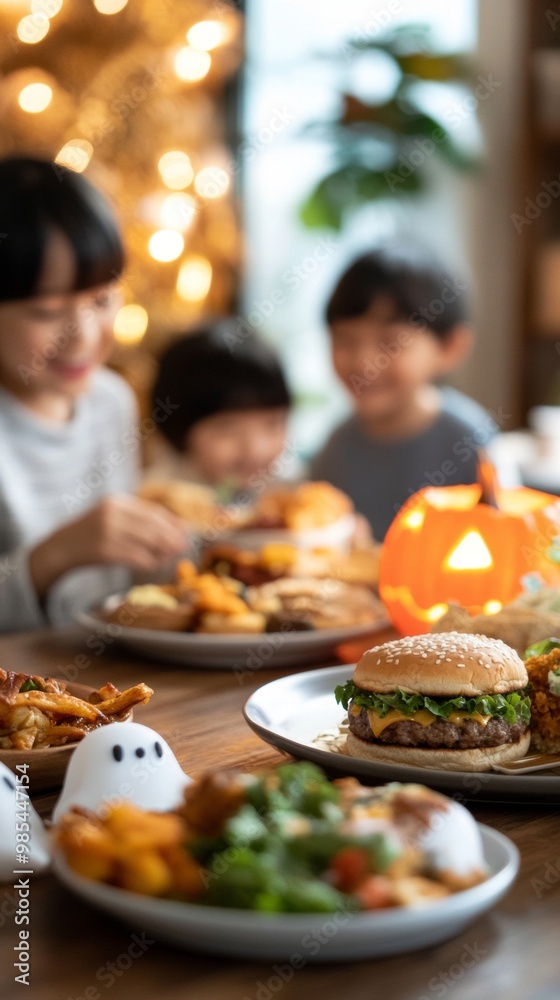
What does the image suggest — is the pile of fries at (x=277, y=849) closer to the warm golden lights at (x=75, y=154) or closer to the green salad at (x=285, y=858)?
the green salad at (x=285, y=858)

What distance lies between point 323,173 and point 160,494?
8.40ft

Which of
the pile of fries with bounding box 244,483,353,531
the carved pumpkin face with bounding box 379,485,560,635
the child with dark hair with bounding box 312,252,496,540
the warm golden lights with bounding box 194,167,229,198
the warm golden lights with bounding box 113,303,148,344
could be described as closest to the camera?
the carved pumpkin face with bounding box 379,485,560,635

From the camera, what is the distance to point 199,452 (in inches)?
128

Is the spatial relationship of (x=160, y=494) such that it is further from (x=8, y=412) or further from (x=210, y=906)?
(x=210, y=906)

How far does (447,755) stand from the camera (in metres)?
1.02

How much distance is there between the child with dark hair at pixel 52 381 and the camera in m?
2.07

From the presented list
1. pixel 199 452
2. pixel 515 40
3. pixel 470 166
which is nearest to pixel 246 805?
pixel 199 452

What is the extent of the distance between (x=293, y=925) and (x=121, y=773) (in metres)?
0.25

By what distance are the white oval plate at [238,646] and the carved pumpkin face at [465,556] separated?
0.36ft

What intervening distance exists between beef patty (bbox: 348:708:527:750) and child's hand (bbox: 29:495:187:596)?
1007mm

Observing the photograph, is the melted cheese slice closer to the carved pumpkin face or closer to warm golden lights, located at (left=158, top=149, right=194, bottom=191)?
the carved pumpkin face

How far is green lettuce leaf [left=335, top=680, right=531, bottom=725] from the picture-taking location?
102 cm

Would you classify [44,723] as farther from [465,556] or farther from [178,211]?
[178,211]

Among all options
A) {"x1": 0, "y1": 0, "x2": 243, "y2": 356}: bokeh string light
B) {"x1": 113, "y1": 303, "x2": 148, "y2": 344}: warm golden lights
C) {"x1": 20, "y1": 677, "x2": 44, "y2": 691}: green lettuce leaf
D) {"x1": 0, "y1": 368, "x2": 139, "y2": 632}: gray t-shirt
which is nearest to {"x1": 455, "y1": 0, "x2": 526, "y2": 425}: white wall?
{"x1": 0, "y1": 0, "x2": 243, "y2": 356}: bokeh string light
